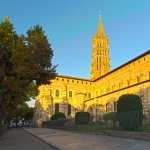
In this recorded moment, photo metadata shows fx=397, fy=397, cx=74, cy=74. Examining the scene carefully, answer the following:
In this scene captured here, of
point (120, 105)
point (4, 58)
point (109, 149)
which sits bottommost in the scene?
point (109, 149)

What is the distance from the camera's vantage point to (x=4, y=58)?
3372cm

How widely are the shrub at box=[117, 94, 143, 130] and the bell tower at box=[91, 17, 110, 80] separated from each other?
10553cm

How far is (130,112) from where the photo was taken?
3238 cm

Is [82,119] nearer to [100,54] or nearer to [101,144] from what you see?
[101,144]

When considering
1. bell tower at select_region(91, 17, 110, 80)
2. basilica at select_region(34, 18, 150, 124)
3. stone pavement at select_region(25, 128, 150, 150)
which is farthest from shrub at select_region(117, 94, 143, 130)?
bell tower at select_region(91, 17, 110, 80)

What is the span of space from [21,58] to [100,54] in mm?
110483

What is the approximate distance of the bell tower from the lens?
463 feet

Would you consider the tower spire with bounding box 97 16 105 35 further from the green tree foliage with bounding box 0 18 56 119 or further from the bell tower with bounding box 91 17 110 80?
the green tree foliage with bounding box 0 18 56 119

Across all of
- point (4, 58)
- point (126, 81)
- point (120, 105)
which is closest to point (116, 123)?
point (120, 105)

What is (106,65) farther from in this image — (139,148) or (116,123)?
(139,148)

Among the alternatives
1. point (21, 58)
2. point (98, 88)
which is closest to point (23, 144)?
point (21, 58)

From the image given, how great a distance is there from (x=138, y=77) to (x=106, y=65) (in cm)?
6755

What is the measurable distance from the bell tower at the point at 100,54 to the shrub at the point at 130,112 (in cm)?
10553

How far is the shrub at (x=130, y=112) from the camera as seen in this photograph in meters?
31.0
